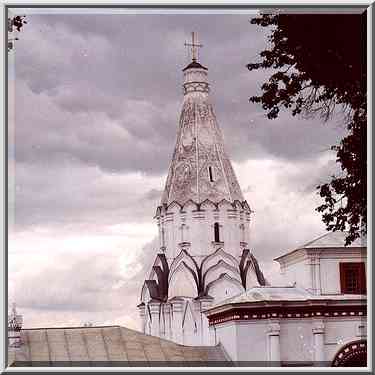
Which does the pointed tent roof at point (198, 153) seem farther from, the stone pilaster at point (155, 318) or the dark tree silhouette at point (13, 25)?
the dark tree silhouette at point (13, 25)

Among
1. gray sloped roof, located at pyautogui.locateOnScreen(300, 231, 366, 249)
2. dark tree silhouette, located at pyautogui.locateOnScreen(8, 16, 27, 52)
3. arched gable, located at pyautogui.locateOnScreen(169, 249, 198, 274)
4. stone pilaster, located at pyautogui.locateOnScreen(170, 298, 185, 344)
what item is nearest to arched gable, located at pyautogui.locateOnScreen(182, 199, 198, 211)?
arched gable, located at pyautogui.locateOnScreen(169, 249, 198, 274)

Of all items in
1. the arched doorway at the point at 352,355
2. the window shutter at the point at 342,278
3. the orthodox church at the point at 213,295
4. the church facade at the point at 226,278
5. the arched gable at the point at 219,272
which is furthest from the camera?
the arched gable at the point at 219,272

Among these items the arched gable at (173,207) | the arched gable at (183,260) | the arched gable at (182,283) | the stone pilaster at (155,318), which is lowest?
the stone pilaster at (155,318)

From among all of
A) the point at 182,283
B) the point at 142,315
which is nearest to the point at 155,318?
the point at 142,315

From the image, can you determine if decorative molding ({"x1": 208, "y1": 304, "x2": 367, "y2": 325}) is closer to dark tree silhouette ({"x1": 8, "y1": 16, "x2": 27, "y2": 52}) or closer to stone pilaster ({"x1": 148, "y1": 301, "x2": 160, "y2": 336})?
stone pilaster ({"x1": 148, "y1": 301, "x2": 160, "y2": 336})

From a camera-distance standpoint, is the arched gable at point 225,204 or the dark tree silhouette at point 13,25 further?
the arched gable at point 225,204

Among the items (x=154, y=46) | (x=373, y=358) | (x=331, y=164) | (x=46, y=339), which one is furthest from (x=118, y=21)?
(x=373, y=358)

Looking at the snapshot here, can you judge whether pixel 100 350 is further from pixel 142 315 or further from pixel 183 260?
pixel 183 260

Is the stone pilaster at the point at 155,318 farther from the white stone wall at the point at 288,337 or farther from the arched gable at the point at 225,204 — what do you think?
the arched gable at the point at 225,204

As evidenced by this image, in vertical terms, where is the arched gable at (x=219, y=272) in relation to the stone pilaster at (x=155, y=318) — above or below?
above

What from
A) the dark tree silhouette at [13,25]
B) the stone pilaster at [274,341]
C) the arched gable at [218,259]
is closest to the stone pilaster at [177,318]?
the arched gable at [218,259]

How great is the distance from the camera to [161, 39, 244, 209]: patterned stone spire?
512cm

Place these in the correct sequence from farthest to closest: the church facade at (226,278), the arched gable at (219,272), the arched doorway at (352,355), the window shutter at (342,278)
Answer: the arched gable at (219,272) → the window shutter at (342,278) → the church facade at (226,278) → the arched doorway at (352,355)

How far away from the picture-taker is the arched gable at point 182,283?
5441mm
